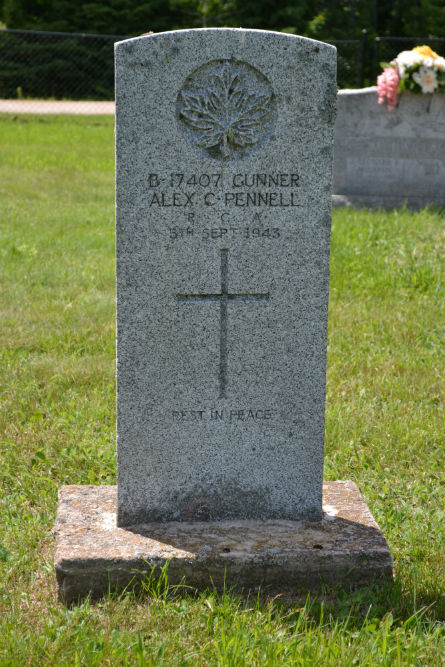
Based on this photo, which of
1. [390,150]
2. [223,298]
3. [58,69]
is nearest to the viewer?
[223,298]

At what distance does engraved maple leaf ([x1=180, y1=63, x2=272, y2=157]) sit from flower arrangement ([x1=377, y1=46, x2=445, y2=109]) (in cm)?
630

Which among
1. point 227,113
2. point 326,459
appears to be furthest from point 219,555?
point 227,113

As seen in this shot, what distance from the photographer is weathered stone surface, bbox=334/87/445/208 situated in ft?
28.5

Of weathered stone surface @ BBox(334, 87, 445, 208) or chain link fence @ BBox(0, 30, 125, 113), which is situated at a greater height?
chain link fence @ BBox(0, 30, 125, 113)

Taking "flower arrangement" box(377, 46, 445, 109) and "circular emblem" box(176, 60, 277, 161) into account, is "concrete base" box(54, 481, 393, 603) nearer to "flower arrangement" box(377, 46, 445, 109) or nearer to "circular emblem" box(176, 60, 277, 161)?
"circular emblem" box(176, 60, 277, 161)

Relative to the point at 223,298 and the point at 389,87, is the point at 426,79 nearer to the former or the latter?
the point at 389,87

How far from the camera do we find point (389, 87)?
28.0ft

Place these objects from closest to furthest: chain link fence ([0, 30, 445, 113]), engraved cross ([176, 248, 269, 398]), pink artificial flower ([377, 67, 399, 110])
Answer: engraved cross ([176, 248, 269, 398]) < pink artificial flower ([377, 67, 399, 110]) < chain link fence ([0, 30, 445, 113])

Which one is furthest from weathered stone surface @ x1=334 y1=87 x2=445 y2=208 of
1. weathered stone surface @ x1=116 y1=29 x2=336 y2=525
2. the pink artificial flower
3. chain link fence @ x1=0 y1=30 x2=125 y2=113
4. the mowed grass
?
chain link fence @ x1=0 y1=30 x2=125 y2=113

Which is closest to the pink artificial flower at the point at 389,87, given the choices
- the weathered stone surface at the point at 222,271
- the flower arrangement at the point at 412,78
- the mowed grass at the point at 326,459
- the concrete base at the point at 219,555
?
the flower arrangement at the point at 412,78

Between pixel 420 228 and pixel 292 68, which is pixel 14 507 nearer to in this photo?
pixel 292 68

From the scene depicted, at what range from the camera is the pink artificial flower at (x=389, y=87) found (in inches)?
335

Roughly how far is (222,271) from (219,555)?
0.92 metres

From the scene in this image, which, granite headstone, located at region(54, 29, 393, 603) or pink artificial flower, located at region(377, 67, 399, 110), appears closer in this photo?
granite headstone, located at region(54, 29, 393, 603)
